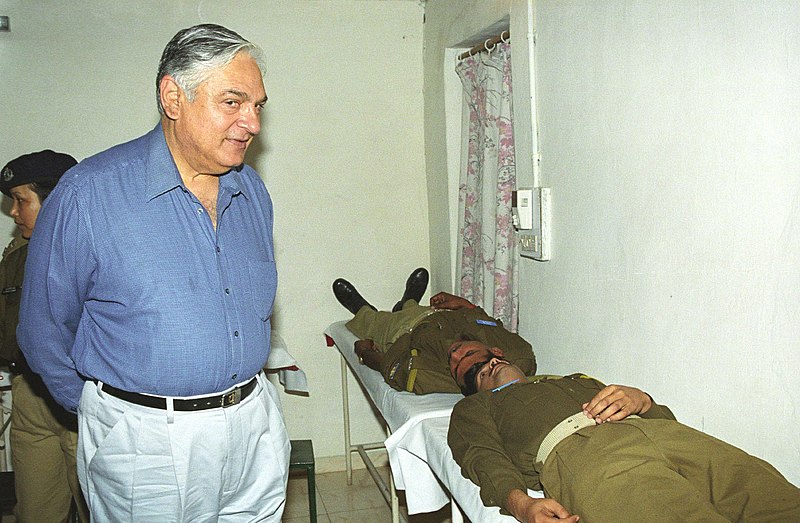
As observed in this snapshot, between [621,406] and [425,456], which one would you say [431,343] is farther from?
[621,406]

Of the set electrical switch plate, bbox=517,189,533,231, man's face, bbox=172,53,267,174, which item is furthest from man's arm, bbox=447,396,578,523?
man's face, bbox=172,53,267,174

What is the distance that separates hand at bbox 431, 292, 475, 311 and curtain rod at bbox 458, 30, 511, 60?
101cm

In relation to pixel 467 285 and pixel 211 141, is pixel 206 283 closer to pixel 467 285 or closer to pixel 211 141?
pixel 211 141

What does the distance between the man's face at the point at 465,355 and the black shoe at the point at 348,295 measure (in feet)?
3.90

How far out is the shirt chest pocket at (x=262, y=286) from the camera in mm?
1855

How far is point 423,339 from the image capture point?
2986mm

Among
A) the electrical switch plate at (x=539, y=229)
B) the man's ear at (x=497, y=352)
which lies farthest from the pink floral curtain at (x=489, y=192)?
the man's ear at (x=497, y=352)

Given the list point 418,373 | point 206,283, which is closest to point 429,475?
point 418,373

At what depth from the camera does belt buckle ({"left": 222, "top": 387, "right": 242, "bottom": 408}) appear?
1.75 m

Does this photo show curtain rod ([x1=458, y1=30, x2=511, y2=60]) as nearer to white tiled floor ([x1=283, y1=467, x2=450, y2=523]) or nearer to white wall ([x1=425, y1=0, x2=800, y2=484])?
white wall ([x1=425, y1=0, x2=800, y2=484])

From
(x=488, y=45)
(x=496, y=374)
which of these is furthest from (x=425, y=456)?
(x=488, y=45)

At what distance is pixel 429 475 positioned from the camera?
7.91ft

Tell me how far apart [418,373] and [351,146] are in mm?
1562

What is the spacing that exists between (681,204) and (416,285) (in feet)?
6.92
